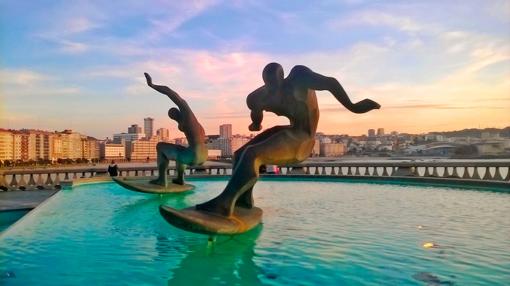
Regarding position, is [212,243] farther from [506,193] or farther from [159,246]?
[506,193]

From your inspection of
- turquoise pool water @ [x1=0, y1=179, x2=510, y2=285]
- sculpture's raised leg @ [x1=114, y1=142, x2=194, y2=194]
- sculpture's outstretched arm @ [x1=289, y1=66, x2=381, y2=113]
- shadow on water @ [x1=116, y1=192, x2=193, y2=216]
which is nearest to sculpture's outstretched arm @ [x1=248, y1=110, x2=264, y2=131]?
sculpture's outstretched arm @ [x1=289, y1=66, x2=381, y2=113]

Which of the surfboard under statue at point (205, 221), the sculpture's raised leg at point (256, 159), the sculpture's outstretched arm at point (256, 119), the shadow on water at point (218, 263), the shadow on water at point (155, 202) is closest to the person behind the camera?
the shadow on water at point (218, 263)

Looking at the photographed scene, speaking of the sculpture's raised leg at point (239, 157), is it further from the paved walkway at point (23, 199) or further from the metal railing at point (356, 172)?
the metal railing at point (356, 172)

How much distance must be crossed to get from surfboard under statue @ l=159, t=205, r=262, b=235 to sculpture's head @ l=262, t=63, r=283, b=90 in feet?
8.27

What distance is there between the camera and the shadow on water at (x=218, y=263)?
582 cm

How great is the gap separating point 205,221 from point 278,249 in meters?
1.33

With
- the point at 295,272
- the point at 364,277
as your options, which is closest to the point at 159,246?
the point at 295,272

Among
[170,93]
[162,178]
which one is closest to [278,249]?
[170,93]

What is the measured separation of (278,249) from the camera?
749 cm

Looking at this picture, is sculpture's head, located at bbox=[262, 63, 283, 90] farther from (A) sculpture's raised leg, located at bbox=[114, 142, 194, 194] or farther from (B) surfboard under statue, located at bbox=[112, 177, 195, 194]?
(B) surfboard under statue, located at bbox=[112, 177, 195, 194]

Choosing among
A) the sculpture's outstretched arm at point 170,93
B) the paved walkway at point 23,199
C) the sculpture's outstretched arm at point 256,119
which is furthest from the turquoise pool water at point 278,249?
the paved walkway at point 23,199

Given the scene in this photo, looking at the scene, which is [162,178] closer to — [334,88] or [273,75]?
[273,75]

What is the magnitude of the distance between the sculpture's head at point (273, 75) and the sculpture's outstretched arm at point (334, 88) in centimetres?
47

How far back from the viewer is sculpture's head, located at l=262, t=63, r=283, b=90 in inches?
339
